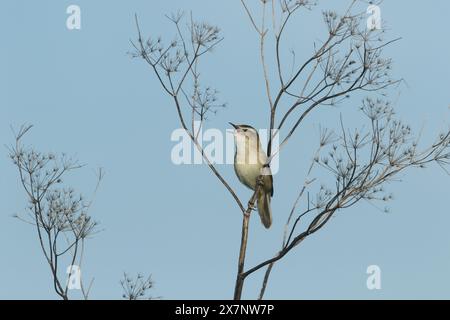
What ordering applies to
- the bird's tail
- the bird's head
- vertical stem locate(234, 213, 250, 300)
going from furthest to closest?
the bird's tail
the bird's head
vertical stem locate(234, 213, 250, 300)

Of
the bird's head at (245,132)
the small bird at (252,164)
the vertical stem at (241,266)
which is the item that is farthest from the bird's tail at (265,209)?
the vertical stem at (241,266)

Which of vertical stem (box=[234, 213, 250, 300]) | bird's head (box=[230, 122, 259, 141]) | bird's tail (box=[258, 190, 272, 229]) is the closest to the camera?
vertical stem (box=[234, 213, 250, 300])

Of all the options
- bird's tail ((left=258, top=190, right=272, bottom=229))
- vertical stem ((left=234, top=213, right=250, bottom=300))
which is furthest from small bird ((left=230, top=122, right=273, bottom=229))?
vertical stem ((left=234, top=213, right=250, bottom=300))

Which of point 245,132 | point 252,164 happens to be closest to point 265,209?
point 252,164

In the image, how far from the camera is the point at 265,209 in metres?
8.04

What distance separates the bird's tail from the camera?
8.02 meters

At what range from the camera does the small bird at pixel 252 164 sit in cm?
764

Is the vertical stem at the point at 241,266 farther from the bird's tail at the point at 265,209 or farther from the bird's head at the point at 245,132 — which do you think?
the bird's tail at the point at 265,209

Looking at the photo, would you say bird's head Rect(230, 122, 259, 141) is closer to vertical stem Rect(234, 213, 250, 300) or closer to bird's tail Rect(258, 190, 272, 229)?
bird's tail Rect(258, 190, 272, 229)
